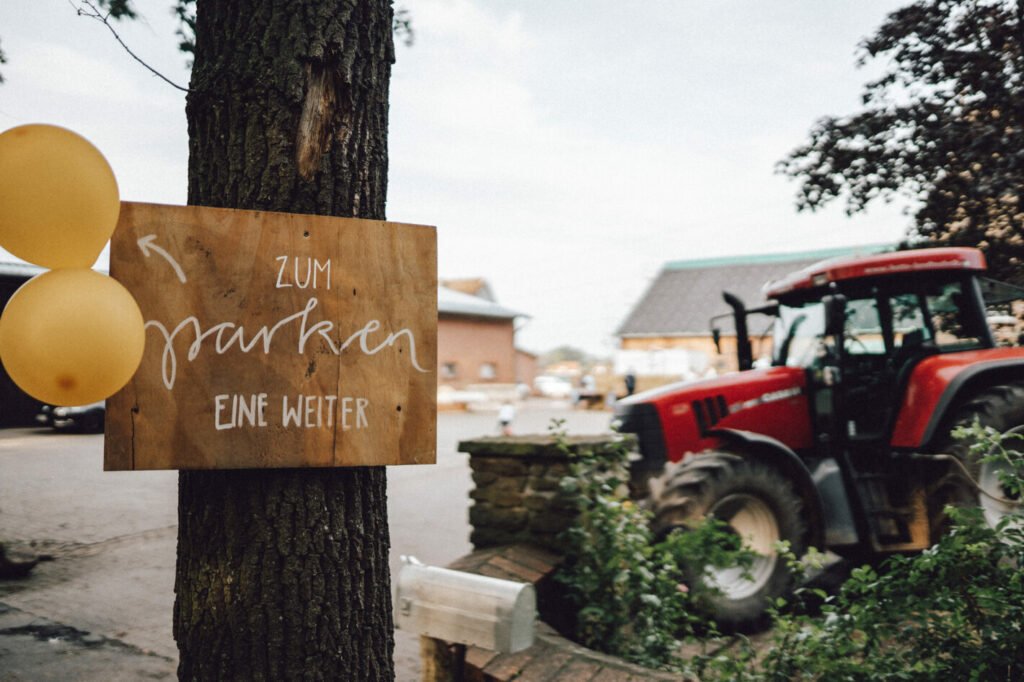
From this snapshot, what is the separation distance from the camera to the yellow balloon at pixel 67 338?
4.37ft

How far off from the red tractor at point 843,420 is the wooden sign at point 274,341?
279cm

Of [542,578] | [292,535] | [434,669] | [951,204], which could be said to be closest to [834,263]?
[951,204]

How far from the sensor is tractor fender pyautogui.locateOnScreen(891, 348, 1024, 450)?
4.57 metres

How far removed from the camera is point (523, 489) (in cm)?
A: 354

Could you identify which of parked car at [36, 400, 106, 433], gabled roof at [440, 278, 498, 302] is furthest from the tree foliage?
gabled roof at [440, 278, 498, 302]

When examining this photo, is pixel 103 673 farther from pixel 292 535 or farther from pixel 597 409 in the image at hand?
pixel 597 409

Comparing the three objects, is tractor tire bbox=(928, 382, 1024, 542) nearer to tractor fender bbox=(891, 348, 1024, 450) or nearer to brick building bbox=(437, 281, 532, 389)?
tractor fender bbox=(891, 348, 1024, 450)

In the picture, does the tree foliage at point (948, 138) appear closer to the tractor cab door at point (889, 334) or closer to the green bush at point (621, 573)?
the tractor cab door at point (889, 334)

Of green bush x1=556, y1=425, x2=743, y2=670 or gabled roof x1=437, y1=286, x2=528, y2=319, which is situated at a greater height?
gabled roof x1=437, y1=286, x2=528, y2=319

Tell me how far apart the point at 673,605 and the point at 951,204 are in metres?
4.65

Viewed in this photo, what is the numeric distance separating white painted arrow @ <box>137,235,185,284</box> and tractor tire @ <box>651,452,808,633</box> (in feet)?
10.2

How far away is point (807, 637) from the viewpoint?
8.52 ft

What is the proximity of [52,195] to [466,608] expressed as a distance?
1.64 meters

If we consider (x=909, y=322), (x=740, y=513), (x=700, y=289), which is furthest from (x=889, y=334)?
(x=700, y=289)
